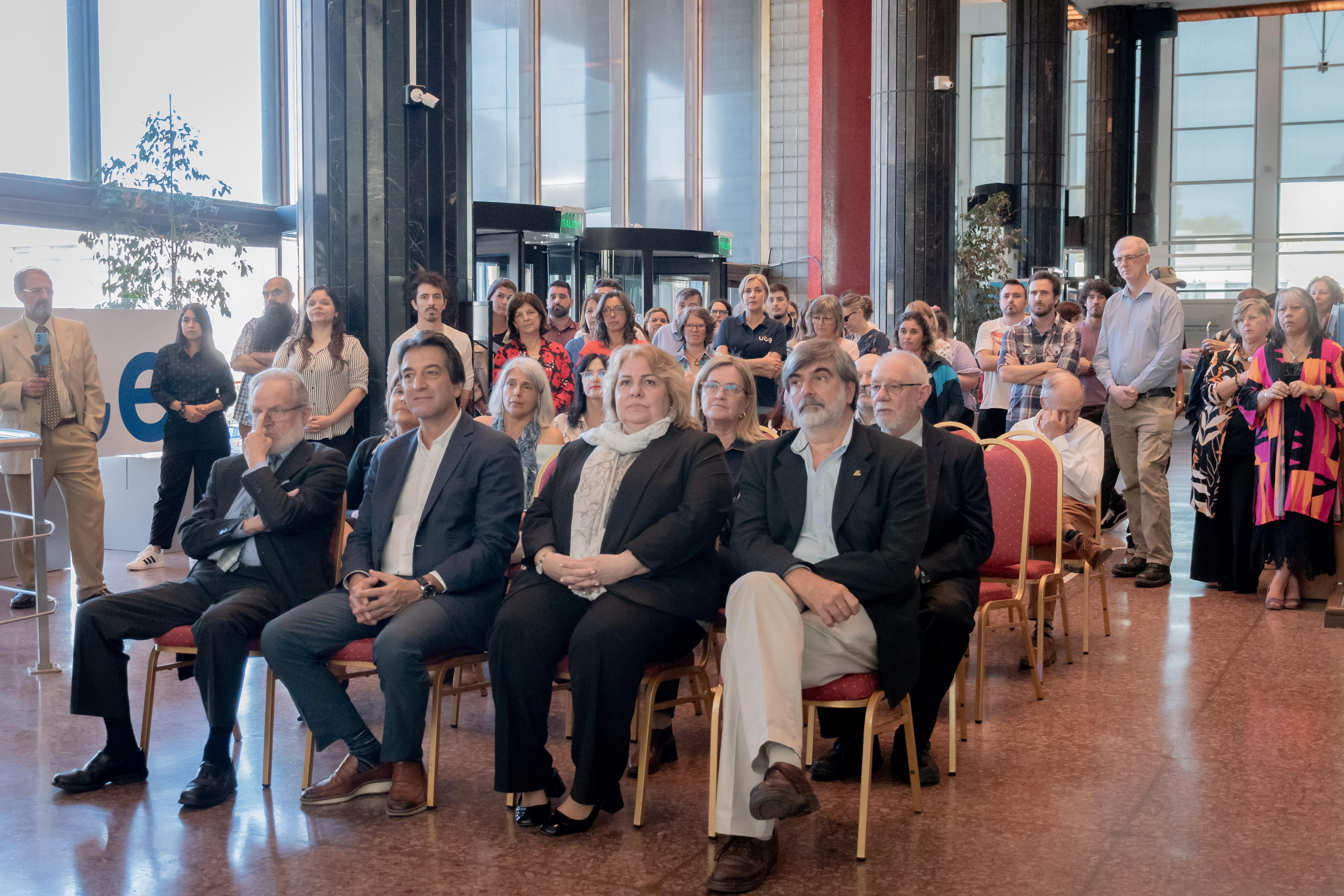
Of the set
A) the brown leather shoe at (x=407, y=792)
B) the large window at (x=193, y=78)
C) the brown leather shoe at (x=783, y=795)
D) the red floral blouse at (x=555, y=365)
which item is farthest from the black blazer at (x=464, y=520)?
the large window at (x=193, y=78)

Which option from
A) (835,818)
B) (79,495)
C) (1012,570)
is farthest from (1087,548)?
(79,495)

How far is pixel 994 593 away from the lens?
4023 mm

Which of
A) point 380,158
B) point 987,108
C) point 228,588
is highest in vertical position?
point 987,108

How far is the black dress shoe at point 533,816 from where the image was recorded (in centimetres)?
312

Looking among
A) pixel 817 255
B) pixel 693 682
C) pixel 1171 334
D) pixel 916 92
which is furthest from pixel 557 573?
pixel 817 255

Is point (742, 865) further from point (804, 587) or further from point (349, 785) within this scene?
point (349, 785)

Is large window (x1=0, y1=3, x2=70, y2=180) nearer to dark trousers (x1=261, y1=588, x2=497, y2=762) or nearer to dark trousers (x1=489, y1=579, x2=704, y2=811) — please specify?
dark trousers (x1=261, y1=588, x2=497, y2=762)

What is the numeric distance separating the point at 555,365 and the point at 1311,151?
23.0 meters

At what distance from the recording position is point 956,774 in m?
3.50

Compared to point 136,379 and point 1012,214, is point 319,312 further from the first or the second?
point 1012,214

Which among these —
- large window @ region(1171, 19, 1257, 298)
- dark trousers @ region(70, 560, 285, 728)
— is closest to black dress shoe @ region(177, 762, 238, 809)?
dark trousers @ region(70, 560, 285, 728)

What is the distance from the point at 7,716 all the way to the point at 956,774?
318 centimetres

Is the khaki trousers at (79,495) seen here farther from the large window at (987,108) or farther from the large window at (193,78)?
the large window at (987,108)

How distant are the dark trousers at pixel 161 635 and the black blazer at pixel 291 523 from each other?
103 millimetres
